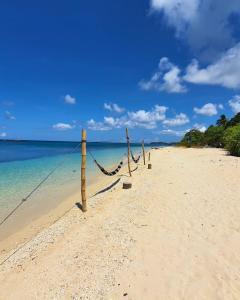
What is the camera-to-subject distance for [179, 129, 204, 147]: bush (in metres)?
53.8

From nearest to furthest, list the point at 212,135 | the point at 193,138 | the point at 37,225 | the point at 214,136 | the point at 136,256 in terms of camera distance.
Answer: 1. the point at 136,256
2. the point at 37,225
3. the point at 214,136
4. the point at 212,135
5. the point at 193,138

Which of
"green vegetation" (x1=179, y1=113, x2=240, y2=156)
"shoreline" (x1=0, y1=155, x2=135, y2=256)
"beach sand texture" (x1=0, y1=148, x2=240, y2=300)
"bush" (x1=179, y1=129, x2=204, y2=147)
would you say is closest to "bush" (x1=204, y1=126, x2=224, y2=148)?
"green vegetation" (x1=179, y1=113, x2=240, y2=156)

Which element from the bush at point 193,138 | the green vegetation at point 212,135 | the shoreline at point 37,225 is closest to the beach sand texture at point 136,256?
the shoreline at point 37,225

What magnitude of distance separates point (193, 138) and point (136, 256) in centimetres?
5373

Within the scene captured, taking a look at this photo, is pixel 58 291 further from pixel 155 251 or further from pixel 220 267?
pixel 220 267

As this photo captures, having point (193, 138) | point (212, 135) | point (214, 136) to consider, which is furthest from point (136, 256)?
point (193, 138)

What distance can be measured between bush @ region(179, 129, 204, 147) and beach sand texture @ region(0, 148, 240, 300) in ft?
158

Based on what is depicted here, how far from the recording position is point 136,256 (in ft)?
14.9

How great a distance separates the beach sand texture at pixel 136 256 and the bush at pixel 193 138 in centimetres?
4804

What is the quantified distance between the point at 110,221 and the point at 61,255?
5.86 feet

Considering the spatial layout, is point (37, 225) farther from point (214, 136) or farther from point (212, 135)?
point (212, 135)

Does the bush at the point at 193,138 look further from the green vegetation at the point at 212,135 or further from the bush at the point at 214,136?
the bush at the point at 214,136

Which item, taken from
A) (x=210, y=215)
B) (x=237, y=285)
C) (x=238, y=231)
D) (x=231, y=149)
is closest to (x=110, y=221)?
(x=210, y=215)

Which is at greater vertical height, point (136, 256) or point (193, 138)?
point (193, 138)
